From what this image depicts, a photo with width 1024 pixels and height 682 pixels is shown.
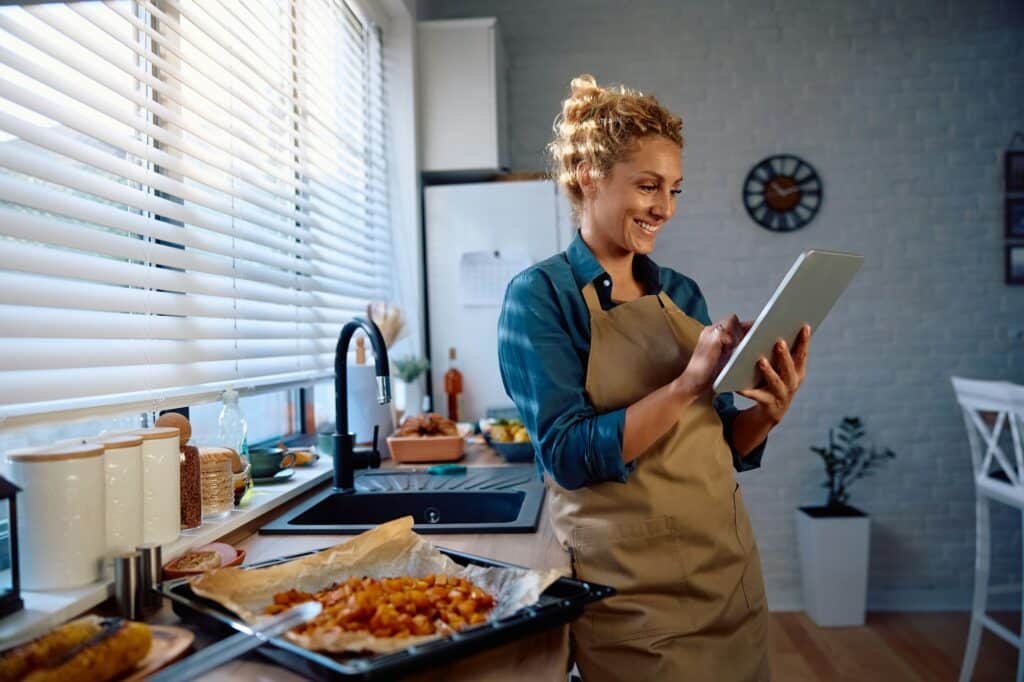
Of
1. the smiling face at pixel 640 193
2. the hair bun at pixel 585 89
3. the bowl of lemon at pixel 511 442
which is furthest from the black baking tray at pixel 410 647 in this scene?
the bowl of lemon at pixel 511 442

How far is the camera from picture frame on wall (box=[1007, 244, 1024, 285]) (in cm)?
370

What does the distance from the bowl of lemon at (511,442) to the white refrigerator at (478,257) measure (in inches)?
33.1

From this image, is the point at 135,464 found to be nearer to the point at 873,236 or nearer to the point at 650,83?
the point at 650,83

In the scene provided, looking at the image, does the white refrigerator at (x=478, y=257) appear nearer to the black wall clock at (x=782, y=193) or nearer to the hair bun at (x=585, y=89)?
the black wall clock at (x=782, y=193)

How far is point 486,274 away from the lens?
3.17 m

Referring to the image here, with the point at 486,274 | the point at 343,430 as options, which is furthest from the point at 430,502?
the point at 486,274

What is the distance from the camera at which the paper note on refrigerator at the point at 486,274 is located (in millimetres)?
3150

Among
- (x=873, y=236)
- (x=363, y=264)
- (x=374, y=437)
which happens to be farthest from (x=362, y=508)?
(x=873, y=236)

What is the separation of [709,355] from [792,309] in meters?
0.13

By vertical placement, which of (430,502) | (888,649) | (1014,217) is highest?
(1014,217)

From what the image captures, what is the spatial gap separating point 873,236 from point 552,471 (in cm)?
312

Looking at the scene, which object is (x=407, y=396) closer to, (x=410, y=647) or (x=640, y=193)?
(x=640, y=193)

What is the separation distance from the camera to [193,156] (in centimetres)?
158

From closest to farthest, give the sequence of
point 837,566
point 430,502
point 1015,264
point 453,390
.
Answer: point 430,502, point 453,390, point 837,566, point 1015,264
